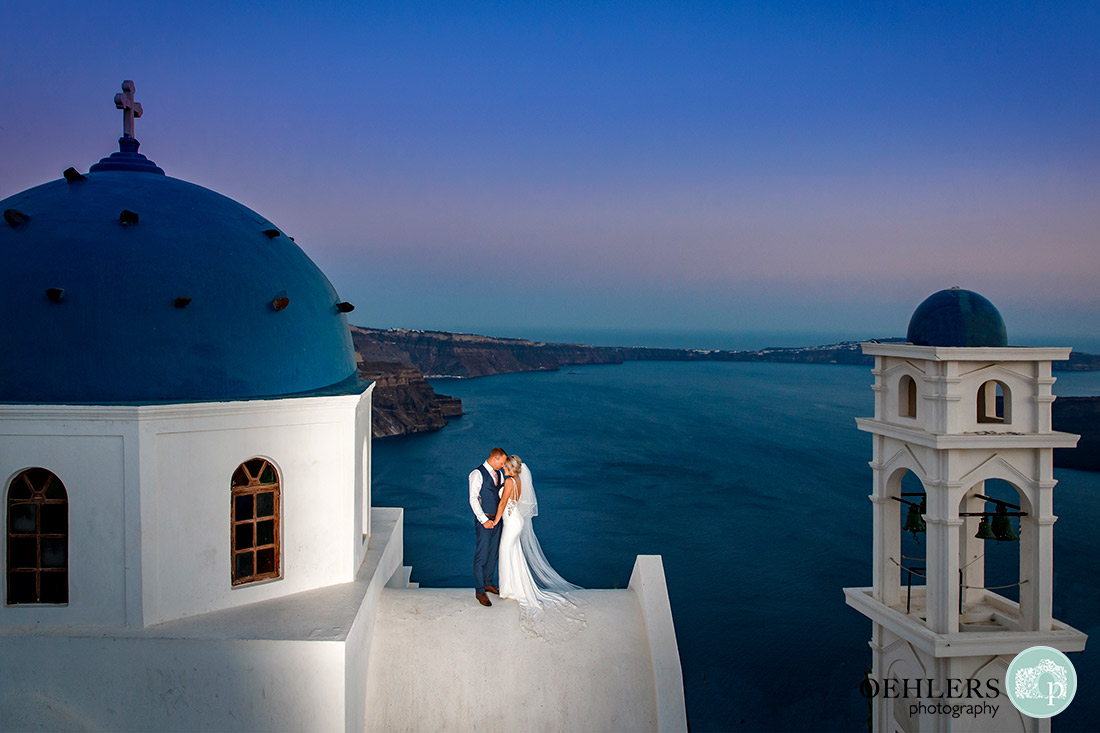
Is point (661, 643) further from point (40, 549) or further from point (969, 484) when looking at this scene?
point (40, 549)

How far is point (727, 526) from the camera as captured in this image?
93.1ft

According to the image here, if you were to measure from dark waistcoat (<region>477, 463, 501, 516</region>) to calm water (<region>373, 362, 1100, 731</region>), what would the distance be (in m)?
10.5

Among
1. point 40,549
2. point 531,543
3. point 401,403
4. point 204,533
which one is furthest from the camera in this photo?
point 401,403

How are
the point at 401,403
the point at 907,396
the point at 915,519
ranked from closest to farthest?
the point at 907,396
the point at 915,519
the point at 401,403

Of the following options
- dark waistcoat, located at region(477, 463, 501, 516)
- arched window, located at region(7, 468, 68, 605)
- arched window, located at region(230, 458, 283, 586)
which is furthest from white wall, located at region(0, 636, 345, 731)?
dark waistcoat, located at region(477, 463, 501, 516)

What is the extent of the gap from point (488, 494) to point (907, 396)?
4.77 m

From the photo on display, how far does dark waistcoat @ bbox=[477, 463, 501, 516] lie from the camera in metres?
7.61

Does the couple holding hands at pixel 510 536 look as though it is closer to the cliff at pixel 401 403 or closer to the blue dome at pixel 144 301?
the blue dome at pixel 144 301

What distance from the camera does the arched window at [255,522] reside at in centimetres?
709

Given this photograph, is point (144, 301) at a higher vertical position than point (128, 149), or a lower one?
lower

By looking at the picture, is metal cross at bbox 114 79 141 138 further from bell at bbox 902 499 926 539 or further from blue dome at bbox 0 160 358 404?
bell at bbox 902 499 926 539

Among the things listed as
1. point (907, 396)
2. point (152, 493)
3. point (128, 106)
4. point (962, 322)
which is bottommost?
point (152, 493)

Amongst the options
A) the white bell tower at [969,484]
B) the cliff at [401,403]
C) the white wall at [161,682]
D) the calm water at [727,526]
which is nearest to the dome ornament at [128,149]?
the white wall at [161,682]

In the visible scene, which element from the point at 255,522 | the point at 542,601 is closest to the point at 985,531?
the point at 542,601
